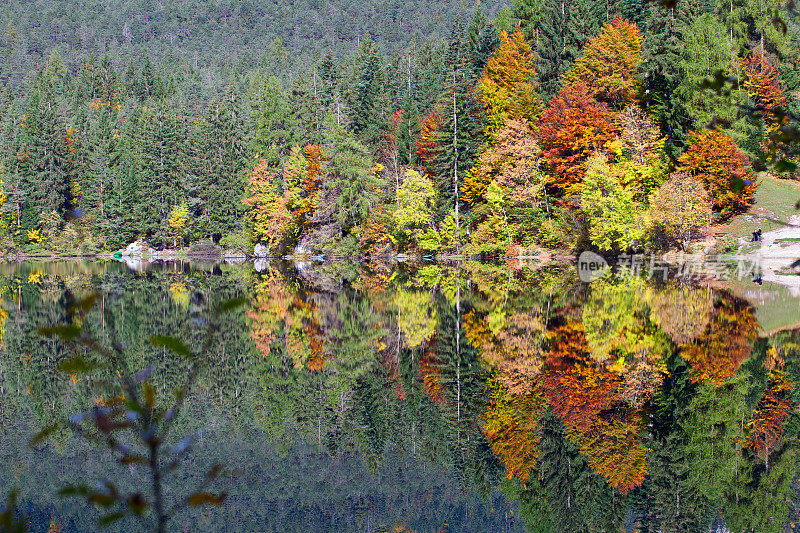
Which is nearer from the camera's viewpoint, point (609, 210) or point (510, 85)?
point (609, 210)

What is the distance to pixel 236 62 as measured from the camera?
14838 centimetres

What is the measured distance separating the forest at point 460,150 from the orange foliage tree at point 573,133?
13 cm

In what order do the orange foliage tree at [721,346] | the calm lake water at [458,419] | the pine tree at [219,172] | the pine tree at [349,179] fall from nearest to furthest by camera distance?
1. the calm lake water at [458,419]
2. the orange foliage tree at [721,346]
3. the pine tree at [349,179]
4. the pine tree at [219,172]

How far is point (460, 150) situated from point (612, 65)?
1085cm

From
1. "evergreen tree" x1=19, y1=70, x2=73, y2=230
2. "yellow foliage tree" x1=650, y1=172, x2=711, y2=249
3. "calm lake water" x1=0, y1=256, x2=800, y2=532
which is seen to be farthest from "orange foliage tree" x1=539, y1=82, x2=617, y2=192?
"evergreen tree" x1=19, y1=70, x2=73, y2=230

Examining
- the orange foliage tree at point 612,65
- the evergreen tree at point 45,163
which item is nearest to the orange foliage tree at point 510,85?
the orange foliage tree at point 612,65

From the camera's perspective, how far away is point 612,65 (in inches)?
1829

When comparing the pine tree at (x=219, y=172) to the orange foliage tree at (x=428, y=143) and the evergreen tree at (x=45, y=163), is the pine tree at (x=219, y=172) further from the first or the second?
the orange foliage tree at (x=428, y=143)

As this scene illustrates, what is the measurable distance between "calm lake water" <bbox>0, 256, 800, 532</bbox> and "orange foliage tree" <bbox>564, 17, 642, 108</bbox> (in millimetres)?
30435

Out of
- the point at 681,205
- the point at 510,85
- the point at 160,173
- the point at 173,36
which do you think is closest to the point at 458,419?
the point at 681,205

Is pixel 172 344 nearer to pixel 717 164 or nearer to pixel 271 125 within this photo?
pixel 717 164

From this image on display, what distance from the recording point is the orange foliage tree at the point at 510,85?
50656mm

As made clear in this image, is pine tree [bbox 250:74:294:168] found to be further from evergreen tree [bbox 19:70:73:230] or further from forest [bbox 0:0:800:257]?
evergreen tree [bbox 19:70:73:230]

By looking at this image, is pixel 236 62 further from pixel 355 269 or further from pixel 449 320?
pixel 449 320
